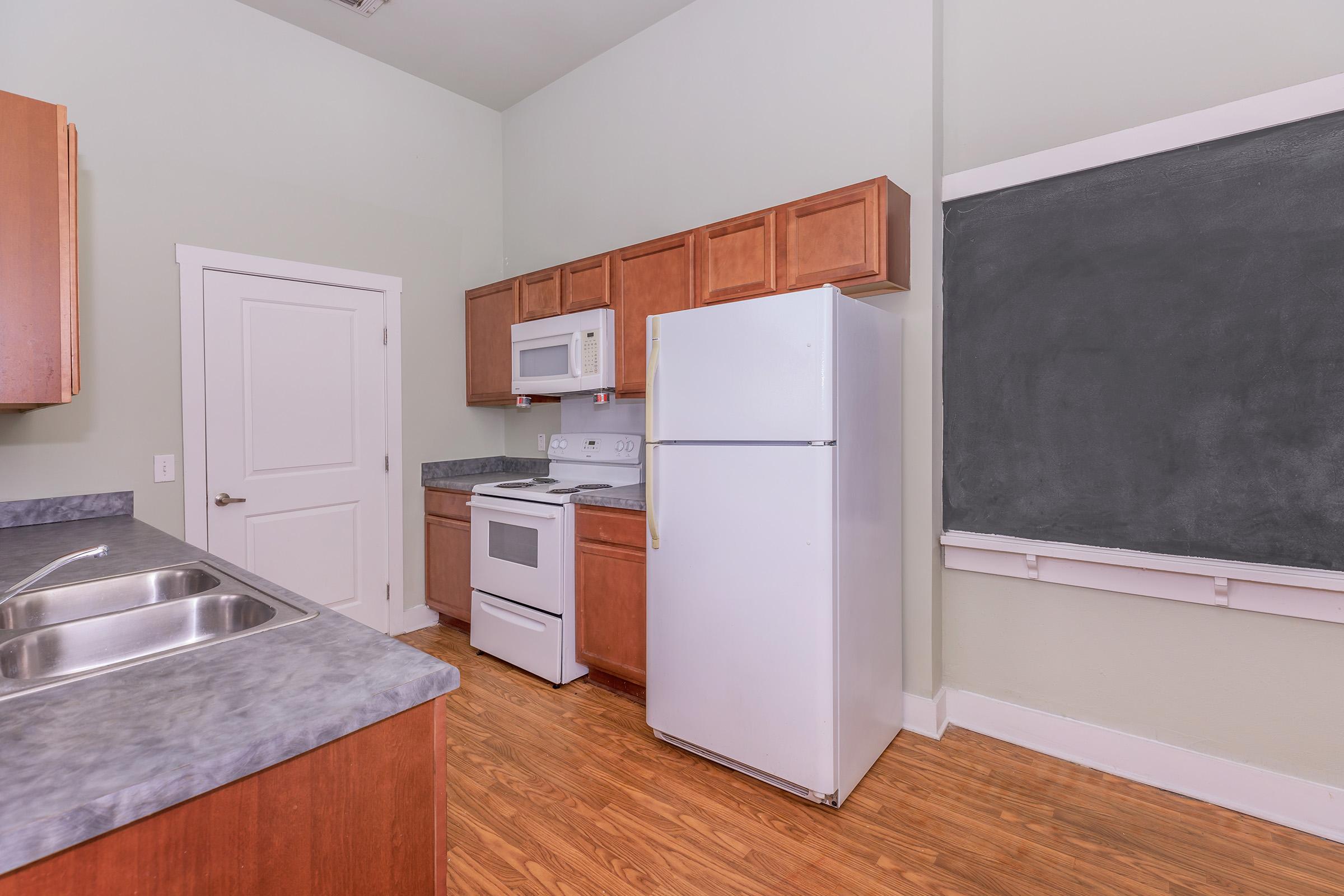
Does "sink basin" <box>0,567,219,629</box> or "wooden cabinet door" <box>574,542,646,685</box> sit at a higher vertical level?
"sink basin" <box>0,567,219,629</box>

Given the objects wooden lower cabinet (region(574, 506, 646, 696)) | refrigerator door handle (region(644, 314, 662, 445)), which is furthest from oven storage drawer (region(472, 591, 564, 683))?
refrigerator door handle (region(644, 314, 662, 445))

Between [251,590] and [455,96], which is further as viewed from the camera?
[455,96]

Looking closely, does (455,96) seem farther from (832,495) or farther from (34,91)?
(832,495)

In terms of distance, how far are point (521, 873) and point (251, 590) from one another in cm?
111

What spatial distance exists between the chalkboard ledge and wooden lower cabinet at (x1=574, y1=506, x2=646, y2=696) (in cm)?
131

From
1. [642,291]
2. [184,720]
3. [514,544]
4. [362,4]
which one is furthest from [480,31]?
[184,720]

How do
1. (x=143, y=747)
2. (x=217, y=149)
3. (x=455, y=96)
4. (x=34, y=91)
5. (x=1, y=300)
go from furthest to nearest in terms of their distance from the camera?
(x=455, y=96), (x=217, y=149), (x=34, y=91), (x=1, y=300), (x=143, y=747)

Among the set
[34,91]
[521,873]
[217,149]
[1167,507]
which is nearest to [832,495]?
[1167,507]

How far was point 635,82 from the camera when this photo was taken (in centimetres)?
350

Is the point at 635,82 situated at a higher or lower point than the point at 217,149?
higher

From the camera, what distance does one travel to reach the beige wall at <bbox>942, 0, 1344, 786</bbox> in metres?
1.93

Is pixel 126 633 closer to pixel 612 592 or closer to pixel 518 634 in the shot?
pixel 612 592

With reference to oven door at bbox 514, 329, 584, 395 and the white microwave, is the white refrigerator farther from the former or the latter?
oven door at bbox 514, 329, 584, 395

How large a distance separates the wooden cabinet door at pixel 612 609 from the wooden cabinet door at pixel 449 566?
2.92ft
